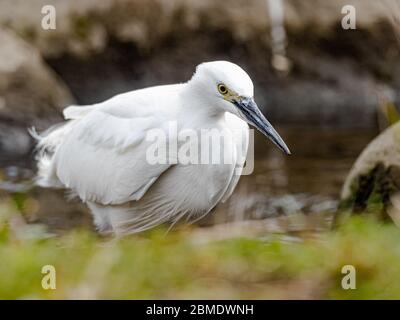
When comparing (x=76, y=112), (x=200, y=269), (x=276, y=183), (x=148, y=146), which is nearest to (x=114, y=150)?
(x=148, y=146)

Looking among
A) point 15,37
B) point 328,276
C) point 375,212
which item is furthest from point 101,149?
point 15,37

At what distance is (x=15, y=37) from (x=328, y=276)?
443 cm

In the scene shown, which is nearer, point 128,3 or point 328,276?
point 328,276

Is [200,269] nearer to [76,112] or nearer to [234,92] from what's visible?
[234,92]

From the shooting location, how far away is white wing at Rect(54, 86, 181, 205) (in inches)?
164

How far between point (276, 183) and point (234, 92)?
8.78 ft

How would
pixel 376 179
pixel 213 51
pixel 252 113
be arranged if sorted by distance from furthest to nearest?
pixel 213 51
pixel 376 179
pixel 252 113

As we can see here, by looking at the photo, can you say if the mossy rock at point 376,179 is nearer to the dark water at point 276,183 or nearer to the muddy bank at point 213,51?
the dark water at point 276,183

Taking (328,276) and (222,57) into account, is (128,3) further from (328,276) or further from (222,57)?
(328,276)

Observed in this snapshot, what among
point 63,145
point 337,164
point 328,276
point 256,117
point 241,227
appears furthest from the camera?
point 337,164

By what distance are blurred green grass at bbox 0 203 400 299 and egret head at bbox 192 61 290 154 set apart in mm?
634

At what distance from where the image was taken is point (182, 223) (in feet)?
14.5

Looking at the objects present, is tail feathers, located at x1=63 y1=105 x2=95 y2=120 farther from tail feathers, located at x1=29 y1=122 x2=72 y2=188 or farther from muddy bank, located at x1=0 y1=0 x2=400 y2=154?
muddy bank, located at x1=0 y1=0 x2=400 y2=154

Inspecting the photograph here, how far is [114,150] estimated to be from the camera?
4324 millimetres
